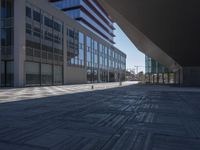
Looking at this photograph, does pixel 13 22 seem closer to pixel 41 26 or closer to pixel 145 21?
pixel 41 26

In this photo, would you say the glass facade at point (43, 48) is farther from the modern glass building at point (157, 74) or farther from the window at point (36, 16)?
the modern glass building at point (157, 74)

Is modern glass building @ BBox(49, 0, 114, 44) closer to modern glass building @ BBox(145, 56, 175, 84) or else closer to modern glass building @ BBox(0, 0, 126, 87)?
modern glass building @ BBox(0, 0, 126, 87)

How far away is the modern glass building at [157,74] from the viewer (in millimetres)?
48250

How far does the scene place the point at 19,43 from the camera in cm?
3014

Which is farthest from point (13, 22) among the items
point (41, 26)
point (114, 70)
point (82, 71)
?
point (114, 70)

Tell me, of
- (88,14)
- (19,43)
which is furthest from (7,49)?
(88,14)

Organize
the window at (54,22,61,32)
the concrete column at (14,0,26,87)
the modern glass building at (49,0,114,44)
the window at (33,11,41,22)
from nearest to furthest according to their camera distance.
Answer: the concrete column at (14,0,26,87)
the window at (33,11,41,22)
the window at (54,22,61,32)
the modern glass building at (49,0,114,44)

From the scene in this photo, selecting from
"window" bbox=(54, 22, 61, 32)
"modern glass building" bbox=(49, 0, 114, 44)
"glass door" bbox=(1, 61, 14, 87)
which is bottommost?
"glass door" bbox=(1, 61, 14, 87)

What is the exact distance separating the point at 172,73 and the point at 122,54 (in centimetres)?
4542

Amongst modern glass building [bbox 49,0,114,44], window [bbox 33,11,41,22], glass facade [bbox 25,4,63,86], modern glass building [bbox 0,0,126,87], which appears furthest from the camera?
modern glass building [bbox 49,0,114,44]

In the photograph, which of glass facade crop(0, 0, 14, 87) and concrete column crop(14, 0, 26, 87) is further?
glass facade crop(0, 0, 14, 87)

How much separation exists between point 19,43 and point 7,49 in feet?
6.83

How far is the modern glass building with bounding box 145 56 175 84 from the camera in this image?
48250 millimetres

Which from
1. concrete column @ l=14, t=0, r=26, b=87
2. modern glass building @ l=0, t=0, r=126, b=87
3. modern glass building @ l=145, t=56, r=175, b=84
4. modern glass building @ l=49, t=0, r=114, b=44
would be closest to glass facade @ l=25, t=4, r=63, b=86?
modern glass building @ l=0, t=0, r=126, b=87
